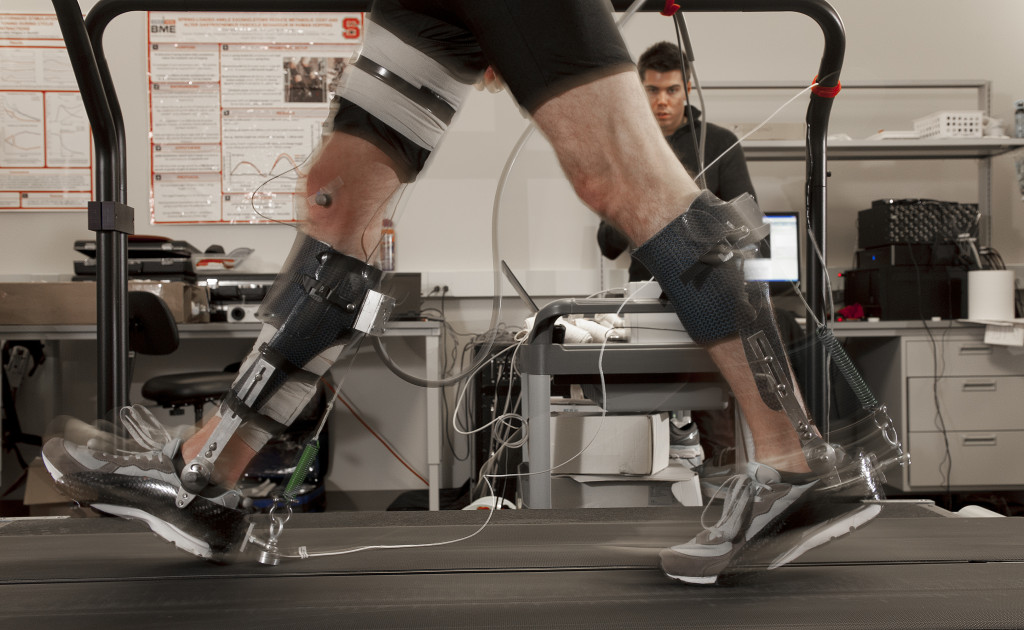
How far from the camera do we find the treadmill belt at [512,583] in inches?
23.9

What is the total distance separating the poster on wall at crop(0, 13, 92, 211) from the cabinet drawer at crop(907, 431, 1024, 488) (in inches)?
134

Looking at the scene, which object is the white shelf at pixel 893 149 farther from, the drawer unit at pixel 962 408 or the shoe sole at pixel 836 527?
the shoe sole at pixel 836 527

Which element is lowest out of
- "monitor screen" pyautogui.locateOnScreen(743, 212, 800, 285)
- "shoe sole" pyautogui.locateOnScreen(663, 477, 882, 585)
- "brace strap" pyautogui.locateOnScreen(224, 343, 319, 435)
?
"shoe sole" pyautogui.locateOnScreen(663, 477, 882, 585)

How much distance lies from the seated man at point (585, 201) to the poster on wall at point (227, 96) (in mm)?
2091

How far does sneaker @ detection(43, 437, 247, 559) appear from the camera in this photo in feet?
2.42

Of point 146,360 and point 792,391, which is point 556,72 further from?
point 146,360

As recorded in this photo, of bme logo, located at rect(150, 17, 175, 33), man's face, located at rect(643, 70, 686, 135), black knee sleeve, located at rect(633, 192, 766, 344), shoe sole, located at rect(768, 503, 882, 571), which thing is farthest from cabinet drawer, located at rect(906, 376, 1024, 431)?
bme logo, located at rect(150, 17, 175, 33)

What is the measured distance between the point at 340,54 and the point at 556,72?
2.46 m

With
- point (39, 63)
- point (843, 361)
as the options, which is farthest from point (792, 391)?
point (39, 63)

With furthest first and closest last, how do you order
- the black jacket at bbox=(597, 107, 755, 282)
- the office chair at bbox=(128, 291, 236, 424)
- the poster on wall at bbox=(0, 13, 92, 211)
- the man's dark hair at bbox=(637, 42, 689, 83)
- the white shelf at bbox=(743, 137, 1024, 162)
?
the poster on wall at bbox=(0, 13, 92, 211) → the white shelf at bbox=(743, 137, 1024, 162) → the black jacket at bbox=(597, 107, 755, 282) → the man's dark hair at bbox=(637, 42, 689, 83) → the office chair at bbox=(128, 291, 236, 424)

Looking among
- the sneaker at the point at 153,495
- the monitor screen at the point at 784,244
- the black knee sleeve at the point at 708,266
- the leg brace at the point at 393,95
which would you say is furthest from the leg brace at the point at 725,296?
the monitor screen at the point at 784,244

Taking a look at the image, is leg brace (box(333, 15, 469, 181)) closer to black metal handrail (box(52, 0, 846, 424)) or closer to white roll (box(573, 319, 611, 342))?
black metal handrail (box(52, 0, 846, 424))

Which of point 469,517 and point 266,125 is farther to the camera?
point 266,125

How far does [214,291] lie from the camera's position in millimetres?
2219
